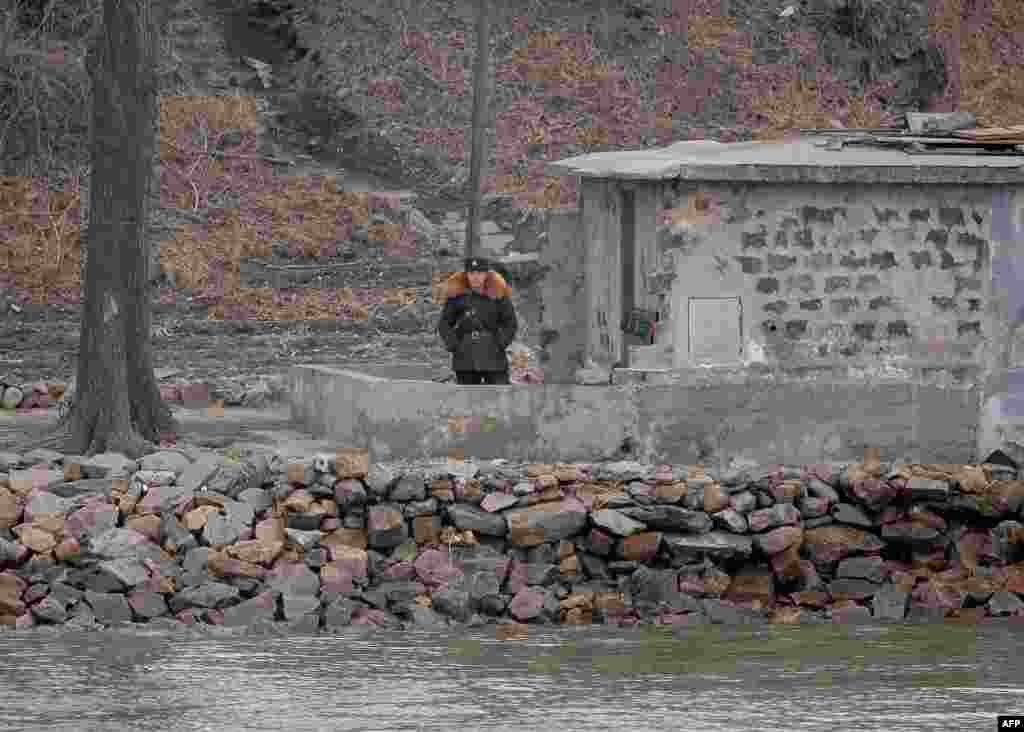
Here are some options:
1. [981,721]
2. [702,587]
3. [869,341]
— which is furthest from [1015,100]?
[981,721]

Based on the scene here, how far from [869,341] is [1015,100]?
2167 cm

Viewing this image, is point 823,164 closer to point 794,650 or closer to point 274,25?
point 794,650

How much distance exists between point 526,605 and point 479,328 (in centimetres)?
334

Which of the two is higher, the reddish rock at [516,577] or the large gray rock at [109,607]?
the reddish rock at [516,577]

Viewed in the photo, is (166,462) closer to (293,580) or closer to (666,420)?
(293,580)

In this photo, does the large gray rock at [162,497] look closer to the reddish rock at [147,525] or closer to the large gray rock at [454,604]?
the reddish rock at [147,525]

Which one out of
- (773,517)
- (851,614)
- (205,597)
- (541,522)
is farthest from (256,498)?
(851,614)

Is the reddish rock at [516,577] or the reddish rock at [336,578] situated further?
the reddish rock at [516,577]

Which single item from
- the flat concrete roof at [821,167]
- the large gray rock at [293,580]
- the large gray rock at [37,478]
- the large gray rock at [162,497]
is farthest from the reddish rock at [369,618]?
the flat concrete roof at [821,167]

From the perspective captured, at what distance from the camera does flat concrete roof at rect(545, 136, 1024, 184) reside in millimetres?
20047

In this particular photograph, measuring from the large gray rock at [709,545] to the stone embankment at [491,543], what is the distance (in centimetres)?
2

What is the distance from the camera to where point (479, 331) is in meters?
20.9

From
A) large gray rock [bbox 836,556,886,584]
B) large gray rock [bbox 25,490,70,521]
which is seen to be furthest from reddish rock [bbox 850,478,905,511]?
large gray rock [bbox 25,490,70,521]

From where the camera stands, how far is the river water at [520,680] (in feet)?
49.7
